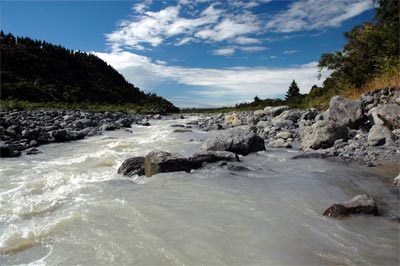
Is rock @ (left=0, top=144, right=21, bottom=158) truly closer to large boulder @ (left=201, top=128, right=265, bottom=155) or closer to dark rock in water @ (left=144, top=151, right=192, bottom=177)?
dark rock in water @ (left=144, top=151, right=192, bottom=177)

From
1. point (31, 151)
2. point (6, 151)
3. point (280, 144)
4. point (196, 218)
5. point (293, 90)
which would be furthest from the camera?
point (293, 90)

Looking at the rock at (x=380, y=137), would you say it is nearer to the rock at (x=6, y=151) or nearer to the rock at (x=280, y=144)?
the rock at (x=280, y=144)

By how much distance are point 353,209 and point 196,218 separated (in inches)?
81.8

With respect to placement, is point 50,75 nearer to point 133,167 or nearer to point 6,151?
point 6,151

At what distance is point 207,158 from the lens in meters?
7.04

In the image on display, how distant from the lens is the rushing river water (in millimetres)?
3053

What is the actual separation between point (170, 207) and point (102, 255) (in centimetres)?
148

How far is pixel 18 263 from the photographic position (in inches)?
115

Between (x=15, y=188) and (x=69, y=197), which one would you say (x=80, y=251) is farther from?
(x=15, y=188)

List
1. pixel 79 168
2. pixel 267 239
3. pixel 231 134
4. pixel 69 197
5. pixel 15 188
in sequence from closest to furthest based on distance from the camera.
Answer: pixel 267 239, pixel 69 197, pixel 15 188, pixel 79 168, pixel 231 134

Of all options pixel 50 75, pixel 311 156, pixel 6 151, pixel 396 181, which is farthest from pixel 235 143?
pixel 50 75

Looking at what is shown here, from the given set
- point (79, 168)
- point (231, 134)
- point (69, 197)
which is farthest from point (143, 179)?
point (231, 134)

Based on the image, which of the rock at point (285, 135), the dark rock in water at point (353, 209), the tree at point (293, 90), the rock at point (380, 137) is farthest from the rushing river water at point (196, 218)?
the tree at point (293, 90)

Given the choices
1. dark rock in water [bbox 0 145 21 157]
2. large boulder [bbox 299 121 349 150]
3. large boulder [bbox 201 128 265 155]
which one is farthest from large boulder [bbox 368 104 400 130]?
dark rock in water [bbox 0 145 21 157]
